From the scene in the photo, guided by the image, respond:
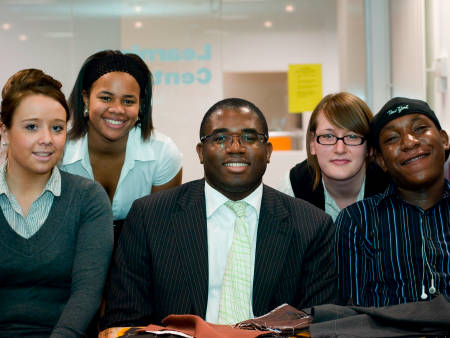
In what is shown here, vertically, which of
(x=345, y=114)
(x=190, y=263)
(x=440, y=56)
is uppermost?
(x=440, y=56)

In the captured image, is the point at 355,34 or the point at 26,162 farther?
the point at 355,34

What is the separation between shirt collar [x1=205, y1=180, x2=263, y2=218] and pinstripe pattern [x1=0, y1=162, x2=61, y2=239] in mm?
577

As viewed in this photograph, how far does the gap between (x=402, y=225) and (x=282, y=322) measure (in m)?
0.73

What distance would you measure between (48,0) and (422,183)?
375cm

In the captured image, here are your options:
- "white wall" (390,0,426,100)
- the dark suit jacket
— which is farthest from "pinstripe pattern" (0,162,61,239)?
"white wall" (390,0,426,100)

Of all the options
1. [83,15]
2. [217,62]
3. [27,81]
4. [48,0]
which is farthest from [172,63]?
[27,81]

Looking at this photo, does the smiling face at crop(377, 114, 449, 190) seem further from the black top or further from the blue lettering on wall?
the blue lettering on wall

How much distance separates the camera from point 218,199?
7.27 ft

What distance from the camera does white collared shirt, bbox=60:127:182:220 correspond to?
2918mm

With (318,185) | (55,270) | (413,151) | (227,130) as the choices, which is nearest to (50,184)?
(55,270)

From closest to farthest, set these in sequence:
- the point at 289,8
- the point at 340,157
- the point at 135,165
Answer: the point at 340,157, the point at 135,165, the point at 289,8

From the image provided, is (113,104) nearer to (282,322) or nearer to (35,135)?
(35,135)

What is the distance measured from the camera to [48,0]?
4.88m

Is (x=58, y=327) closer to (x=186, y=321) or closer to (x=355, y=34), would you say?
(x=186, y=321)
